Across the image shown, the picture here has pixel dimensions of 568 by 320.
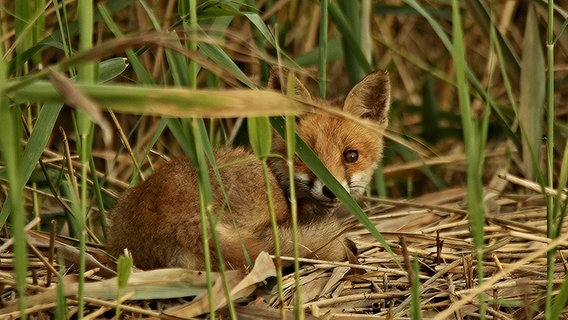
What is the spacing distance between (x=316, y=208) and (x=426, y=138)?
7.50 feet

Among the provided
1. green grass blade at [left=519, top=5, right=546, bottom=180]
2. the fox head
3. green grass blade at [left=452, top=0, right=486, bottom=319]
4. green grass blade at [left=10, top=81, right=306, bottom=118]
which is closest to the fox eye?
the fox head

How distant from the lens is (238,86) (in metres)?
2.23

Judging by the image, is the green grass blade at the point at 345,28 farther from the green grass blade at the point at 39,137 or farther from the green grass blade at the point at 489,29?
the green grass blade at the point at 39,137

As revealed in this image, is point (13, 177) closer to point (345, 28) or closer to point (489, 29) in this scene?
point (345, 28)

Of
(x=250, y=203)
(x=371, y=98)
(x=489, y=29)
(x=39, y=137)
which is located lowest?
(x=250, y=203)

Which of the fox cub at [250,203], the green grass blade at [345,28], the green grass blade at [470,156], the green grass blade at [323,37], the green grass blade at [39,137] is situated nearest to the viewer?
the green grass blade at [470,156]

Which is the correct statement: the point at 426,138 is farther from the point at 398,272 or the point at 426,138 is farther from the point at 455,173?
the point at 398,272

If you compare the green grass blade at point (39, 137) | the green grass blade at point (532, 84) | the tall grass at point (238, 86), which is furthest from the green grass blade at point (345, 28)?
the green grass blade at point (39, 137)

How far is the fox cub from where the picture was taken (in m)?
3.05

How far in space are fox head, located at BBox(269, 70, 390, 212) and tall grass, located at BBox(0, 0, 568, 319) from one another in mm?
147

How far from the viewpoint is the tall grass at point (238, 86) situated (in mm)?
2010

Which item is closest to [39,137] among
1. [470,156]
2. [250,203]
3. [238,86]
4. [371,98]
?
[250,203]

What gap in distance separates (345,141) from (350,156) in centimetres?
7

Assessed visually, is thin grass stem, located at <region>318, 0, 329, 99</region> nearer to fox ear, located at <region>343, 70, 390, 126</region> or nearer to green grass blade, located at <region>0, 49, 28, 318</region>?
fox ear, located at <region>343, 70, 390, 126</region>
